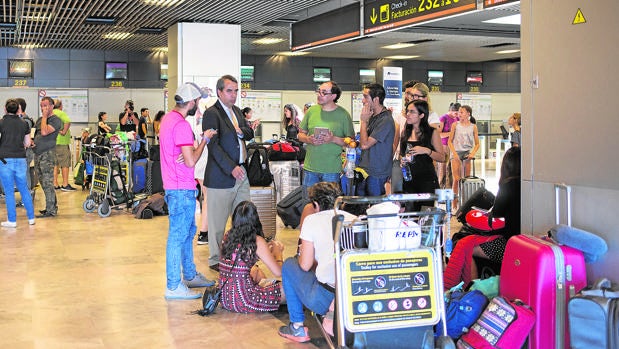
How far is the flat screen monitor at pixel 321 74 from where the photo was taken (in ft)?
74.3

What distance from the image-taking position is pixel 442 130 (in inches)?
480

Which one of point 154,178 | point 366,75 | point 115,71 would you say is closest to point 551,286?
point 154,178

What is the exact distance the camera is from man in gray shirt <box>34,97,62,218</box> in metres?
11.1

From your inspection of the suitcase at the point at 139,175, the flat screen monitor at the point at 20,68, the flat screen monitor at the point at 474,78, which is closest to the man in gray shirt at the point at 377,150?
the suitcase at the point at 139,175

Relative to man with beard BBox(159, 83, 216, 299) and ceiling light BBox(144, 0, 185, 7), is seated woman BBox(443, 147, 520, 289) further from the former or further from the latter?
ceiling light BBox(144, 0, 185, 7)

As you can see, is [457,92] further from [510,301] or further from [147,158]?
[510,301]

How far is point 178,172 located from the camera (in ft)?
18.6

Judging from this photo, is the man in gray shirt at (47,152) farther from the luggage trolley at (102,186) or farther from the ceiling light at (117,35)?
the ceiling light at (117,35)

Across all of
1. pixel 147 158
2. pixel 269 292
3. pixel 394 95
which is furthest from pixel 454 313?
pixel 394 95

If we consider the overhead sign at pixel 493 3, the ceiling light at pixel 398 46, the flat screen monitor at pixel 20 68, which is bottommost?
the overhead sign at pixel 493 3

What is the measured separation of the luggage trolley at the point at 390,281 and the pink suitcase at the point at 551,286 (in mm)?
555

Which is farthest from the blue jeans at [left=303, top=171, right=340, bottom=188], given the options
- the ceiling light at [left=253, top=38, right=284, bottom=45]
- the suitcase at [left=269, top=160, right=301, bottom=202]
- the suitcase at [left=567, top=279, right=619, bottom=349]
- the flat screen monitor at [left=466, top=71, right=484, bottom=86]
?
the flat screen monitor at [left=466, top=71, right=484, bottom=86]

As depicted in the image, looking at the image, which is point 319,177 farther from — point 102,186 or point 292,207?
point 102,186

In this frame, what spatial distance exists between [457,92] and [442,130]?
12957 mm
